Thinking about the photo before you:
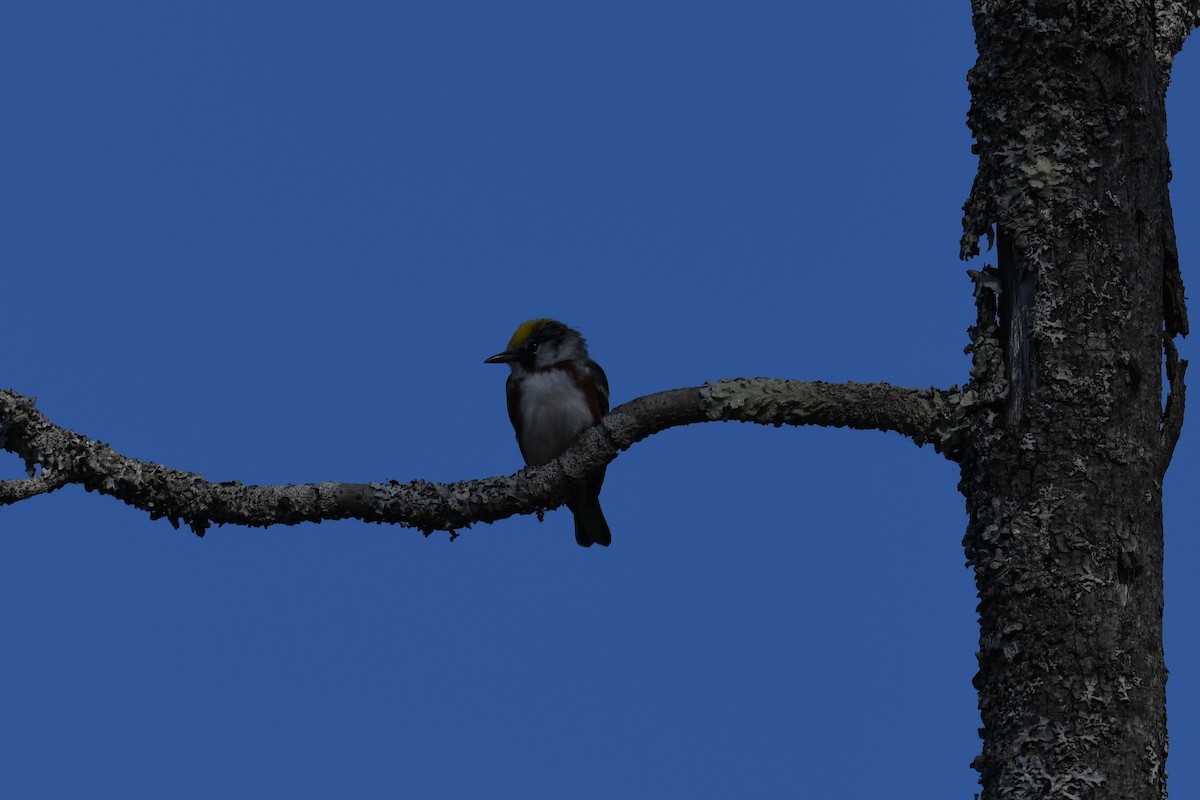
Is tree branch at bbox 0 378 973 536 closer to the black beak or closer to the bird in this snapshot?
the bird

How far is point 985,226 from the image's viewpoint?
3590 mm

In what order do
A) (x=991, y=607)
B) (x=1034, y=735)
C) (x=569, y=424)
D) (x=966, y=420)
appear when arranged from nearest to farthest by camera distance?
(x=1034, y=735), (x=991, y=607), (x=966, y=420), (x=569, y=424)

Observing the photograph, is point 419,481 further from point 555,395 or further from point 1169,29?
point 555,395

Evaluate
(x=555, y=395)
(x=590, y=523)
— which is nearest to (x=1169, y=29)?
(x=555, y=395)

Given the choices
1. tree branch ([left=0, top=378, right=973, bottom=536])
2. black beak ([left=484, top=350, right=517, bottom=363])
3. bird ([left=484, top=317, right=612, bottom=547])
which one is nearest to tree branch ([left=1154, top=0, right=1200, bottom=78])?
tree branch ([left=0, top=378, right=973, bottom=536])

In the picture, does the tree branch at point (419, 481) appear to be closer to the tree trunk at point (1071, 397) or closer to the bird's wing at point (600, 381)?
the tree trunk at point (1071, 397)

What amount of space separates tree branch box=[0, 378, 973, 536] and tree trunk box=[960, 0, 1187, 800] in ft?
1.63

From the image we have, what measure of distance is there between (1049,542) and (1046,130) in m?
1.15

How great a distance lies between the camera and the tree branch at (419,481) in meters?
3.78

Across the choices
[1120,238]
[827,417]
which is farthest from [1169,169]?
[827,417]

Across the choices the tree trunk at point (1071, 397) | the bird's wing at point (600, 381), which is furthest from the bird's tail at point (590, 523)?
the tree trunk at point (1071, 397)

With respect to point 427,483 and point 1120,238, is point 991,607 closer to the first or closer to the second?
point 1120,238

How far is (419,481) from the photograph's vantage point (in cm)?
404

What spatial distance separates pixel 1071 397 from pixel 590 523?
174 inches
